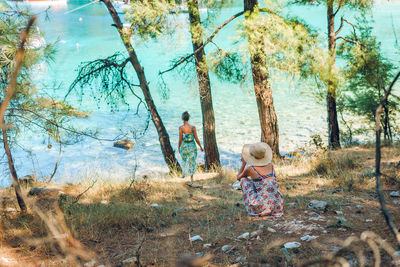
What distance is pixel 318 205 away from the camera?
566cm

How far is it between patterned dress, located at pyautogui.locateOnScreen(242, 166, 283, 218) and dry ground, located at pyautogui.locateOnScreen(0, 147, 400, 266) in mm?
185

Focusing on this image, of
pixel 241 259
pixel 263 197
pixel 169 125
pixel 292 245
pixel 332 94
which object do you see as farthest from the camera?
pixel 169 125

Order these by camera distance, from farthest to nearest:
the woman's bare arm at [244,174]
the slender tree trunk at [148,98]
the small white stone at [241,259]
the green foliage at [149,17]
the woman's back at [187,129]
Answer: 1. the slender tree trunk at [148,98]
2. the woman's back at [187,129]
3. the green foliage at [149,17]
4. the woman's bare arm at [244,174]
5. the small white stone at [241,259]

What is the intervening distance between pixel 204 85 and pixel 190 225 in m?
6.35

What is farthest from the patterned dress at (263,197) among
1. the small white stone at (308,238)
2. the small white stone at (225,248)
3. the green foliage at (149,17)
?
the green foliage at (149,17)

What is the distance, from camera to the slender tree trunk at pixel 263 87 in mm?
9250

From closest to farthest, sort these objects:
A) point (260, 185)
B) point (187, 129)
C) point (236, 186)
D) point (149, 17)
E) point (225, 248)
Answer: point (225, 248)
point (260, 185)
point (236, 186)
point (149, 17)
point (187, 129)

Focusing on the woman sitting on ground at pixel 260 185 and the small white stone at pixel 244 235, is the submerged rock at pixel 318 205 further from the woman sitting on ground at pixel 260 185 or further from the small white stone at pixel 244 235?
the small white stone at pixel 244 235

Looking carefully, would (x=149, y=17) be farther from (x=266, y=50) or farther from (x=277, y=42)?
(x=277, y=42)

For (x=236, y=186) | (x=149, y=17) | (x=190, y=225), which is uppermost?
(x=149, y=17)

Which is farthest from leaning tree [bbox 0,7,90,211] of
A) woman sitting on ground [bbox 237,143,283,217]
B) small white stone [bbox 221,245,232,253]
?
small white stone [bbox 221,245,232,253]

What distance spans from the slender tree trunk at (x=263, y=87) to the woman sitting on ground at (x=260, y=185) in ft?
12.9

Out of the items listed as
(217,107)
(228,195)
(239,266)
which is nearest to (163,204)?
(228,195)

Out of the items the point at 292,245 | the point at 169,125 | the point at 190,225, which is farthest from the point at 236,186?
the point at 169,125
